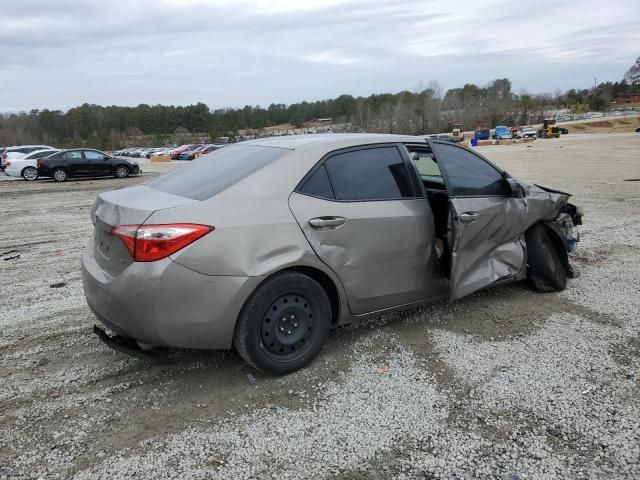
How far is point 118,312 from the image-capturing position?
3.27 metres

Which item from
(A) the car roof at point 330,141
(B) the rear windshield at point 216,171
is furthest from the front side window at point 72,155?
(A) the car roof at point 330,141

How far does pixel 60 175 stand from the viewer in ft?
76.1

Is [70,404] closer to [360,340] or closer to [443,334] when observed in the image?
[360,340]

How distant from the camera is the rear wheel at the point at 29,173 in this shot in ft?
81.6

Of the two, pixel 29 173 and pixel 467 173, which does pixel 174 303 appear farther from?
pixel 29 173

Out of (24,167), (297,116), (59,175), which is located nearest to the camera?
(59,175)

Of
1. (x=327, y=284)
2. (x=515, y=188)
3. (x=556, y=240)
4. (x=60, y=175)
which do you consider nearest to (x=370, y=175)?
(x=327, y=284)

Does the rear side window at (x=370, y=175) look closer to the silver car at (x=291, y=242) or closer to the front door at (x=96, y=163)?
the silver car at (x=291, y=242)

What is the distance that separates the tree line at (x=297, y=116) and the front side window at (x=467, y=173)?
108 metres

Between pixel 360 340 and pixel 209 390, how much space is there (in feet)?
4.36

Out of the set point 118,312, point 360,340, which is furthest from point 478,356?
point 118,312

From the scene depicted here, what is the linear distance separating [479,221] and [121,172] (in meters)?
23.1

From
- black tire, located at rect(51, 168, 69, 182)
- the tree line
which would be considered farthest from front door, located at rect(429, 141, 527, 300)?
the tree line

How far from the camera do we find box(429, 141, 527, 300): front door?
4301 mm
